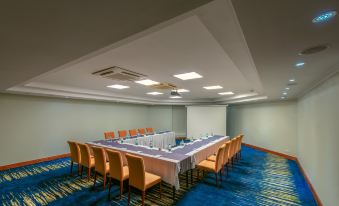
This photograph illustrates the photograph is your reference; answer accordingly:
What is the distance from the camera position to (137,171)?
121 inches

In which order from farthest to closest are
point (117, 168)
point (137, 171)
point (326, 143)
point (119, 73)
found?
point (119, 73), point (117, 168), point (137, 171), point (326, 143)

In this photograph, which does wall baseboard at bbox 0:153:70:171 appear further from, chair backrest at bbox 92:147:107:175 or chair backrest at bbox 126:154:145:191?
chair backrest at bbox 126:154:145:191

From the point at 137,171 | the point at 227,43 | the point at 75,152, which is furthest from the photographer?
the point at 75,152

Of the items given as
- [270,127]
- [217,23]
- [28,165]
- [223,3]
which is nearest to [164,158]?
[217,23]

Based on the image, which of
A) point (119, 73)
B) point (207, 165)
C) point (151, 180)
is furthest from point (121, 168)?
point (207, 165)

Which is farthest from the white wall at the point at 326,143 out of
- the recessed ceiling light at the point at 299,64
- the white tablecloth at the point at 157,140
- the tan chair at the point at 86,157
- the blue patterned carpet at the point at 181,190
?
the white tablecloth at the point at 157,140

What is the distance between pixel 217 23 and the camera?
1650mm

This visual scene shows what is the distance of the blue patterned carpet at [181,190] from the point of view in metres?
3.30

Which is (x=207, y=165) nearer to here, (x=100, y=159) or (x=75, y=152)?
(x=100, y=159)

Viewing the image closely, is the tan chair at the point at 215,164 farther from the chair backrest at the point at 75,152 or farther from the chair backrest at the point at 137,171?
the chair backrest at the point at 75,152

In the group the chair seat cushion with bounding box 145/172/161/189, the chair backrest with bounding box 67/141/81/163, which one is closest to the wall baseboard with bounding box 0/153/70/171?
the chair backrest with bounding box 67/141/81/163

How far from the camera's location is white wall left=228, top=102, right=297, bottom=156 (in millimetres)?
6695

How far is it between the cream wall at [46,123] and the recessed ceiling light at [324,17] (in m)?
7.56

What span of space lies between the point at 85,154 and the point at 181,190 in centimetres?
259
